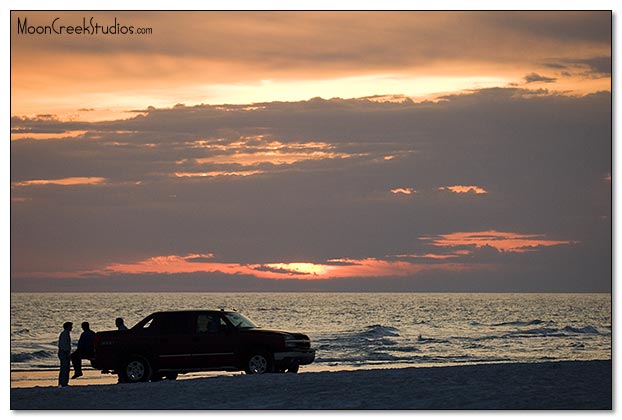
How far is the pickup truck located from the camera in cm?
2586

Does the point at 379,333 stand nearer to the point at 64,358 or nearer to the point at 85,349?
the point at 85,349

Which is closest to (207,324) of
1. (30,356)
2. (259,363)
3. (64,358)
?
(259,363)

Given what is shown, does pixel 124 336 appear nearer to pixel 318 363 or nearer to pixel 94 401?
pixel 94 401

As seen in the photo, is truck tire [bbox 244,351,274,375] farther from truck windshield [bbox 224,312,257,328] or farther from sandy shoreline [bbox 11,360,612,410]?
sandy shoreline [bbox 11,360,612,410]

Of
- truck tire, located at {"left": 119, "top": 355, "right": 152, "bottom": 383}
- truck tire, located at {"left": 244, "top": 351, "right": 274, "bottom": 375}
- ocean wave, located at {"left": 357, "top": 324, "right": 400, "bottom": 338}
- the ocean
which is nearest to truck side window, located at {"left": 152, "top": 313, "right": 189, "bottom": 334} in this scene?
truck tire, located at {"left": 119, "top": 355, "right": 152, "bottom": 383}

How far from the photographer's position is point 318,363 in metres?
48.3

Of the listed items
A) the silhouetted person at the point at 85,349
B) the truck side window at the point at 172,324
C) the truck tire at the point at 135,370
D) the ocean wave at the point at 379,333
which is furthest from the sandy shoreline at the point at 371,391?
the ocean wave at the point at 379,333

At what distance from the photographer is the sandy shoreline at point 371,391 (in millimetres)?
19312

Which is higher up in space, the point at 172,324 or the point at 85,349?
the point at 172,324

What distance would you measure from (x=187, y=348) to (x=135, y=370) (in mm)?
1366

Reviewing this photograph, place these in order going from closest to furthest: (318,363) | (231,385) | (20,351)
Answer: (231,385)
(318,363)
(20,351)

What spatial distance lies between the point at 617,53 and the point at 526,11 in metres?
2.95

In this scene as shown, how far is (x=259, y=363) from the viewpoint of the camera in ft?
85.1
